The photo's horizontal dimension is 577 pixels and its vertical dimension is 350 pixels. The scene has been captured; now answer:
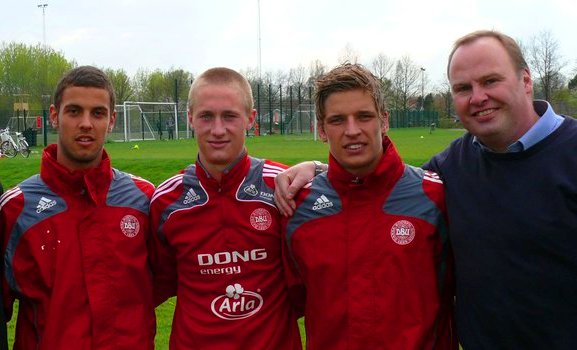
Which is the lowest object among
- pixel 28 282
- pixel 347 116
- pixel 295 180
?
pixel 28 282

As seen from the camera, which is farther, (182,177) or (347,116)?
(182,177)

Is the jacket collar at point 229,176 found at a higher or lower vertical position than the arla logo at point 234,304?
higher

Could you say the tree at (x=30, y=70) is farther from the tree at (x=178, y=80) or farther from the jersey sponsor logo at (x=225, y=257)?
the jersey sponsor logo at (x=225, y=257)

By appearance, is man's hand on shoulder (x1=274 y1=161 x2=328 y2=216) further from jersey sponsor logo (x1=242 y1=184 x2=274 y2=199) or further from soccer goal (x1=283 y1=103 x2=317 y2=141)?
soccer goal (x1=283 y1=103 x2=317 y2=141)

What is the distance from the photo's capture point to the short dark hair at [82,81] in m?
3.47

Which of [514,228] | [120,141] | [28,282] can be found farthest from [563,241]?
[120,141]

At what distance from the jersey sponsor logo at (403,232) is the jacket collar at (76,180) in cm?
149

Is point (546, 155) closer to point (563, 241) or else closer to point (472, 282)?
point (563, 241)

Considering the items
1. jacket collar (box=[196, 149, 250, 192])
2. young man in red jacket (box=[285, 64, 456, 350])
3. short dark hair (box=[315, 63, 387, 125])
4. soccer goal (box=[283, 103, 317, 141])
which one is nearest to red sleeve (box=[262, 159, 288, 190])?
jacket collar (box=[196, 149, 250, 192])

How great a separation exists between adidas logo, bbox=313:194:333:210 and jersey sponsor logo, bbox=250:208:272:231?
31cm

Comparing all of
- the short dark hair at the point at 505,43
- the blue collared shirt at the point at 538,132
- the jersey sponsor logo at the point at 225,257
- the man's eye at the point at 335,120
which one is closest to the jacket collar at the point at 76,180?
the jersey sponsor logo at the point at 225,257

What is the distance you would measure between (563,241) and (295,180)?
4.23ft

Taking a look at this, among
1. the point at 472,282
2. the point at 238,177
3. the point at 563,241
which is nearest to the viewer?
the point at 563,241

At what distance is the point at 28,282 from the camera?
10.8 ft
